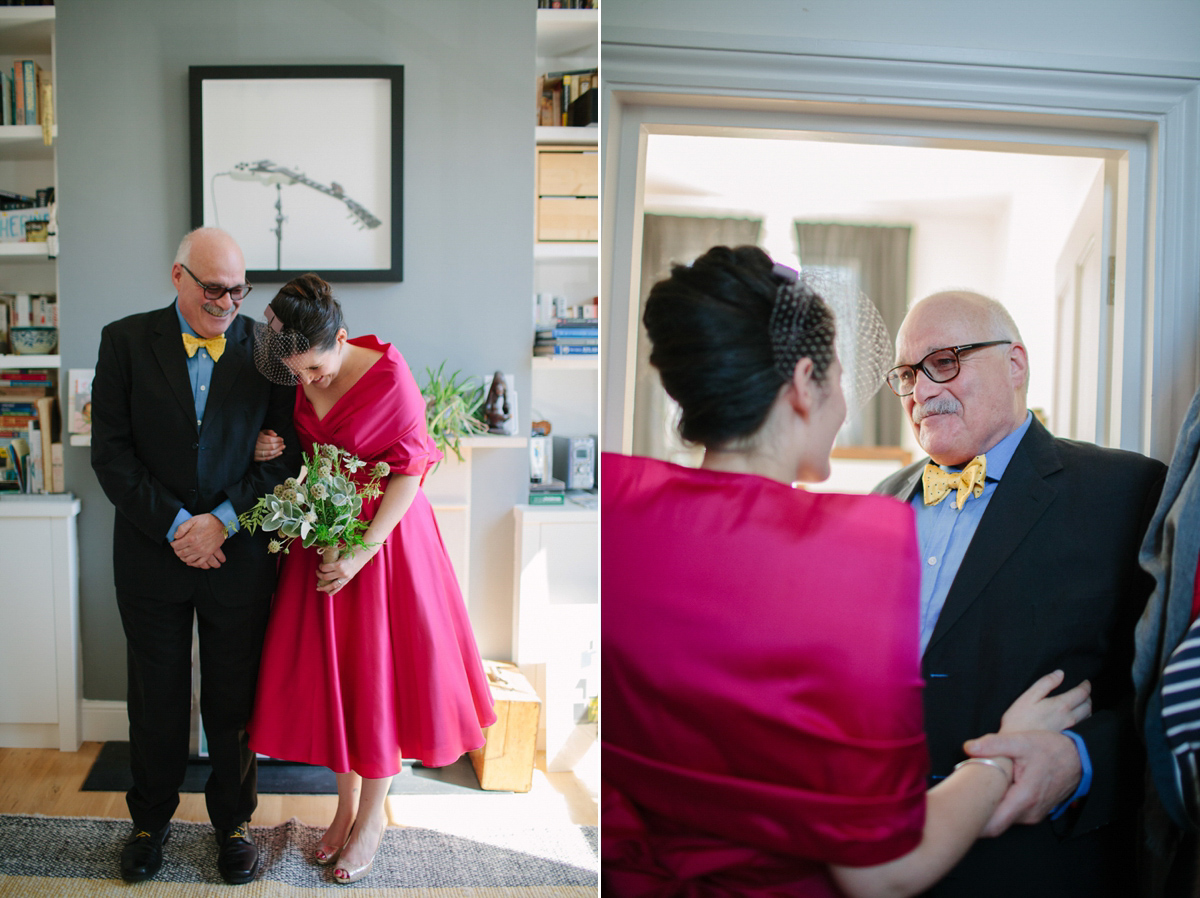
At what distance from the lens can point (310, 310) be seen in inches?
52.9

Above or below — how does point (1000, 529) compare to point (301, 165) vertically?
below

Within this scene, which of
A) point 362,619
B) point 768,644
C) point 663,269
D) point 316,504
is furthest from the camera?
point 362,619

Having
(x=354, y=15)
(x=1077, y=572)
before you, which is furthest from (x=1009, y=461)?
(x=354, y=15)

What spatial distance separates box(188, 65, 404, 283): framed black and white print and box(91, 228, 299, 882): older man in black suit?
0.08 metres

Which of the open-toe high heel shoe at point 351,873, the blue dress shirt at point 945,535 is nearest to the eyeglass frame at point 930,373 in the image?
the blue dress shirt at point 945,535

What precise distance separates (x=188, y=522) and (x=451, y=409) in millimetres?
513

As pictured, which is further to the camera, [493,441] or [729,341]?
[493,441]

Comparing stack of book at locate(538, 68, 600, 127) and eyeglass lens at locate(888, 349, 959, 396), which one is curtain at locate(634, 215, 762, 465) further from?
stack of book at locate(538, 68, 600, 127)

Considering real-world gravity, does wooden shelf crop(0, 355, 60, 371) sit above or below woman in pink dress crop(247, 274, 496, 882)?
above

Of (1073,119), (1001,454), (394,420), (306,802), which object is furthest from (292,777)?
(1073,119)

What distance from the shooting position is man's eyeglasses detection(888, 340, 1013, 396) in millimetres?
884

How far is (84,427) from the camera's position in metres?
1.36

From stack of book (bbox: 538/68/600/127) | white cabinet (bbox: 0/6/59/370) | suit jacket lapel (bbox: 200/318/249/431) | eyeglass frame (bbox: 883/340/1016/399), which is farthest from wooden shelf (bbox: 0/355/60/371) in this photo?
eyeglass frame (bbox: 883/340/1016/399)

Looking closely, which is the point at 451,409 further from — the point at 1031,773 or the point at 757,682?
the point at 1031,773
